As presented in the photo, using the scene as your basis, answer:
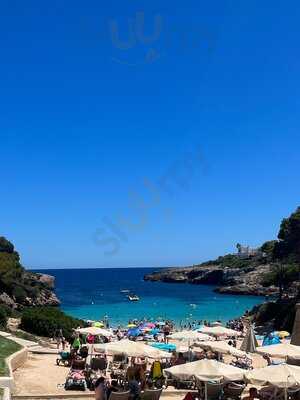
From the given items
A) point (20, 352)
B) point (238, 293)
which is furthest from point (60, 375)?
point (238, 293)

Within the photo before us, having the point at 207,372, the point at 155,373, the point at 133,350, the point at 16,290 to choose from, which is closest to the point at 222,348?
the point at 155,373

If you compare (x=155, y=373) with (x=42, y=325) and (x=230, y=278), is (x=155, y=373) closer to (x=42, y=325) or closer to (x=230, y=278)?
(x=42, y=325)

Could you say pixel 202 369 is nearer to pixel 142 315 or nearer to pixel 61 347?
pixel 61 347

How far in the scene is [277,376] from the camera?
12.9 meters

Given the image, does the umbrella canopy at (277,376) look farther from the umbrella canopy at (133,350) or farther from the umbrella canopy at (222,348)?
the umbrella canopy at (222,348)

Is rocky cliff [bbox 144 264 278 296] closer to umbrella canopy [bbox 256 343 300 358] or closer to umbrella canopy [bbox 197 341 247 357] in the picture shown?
umbrella canopy [bbox 197 341 247 357]

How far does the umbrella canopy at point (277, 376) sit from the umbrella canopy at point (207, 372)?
1.79ft

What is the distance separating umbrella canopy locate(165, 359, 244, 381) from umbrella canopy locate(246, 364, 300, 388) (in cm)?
55

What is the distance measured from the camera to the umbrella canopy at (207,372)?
13.7 metres

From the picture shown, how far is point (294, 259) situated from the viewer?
3066 inches

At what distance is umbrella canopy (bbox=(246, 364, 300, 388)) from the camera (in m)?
12.7

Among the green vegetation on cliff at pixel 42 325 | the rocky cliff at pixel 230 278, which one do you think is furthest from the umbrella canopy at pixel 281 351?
the rocky cliff at pixel 230 278

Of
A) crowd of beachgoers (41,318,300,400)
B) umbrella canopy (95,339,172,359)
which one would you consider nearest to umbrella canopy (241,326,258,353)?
crowd of beachgoers (41,318,300,400)

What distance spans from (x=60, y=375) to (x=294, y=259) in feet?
216
